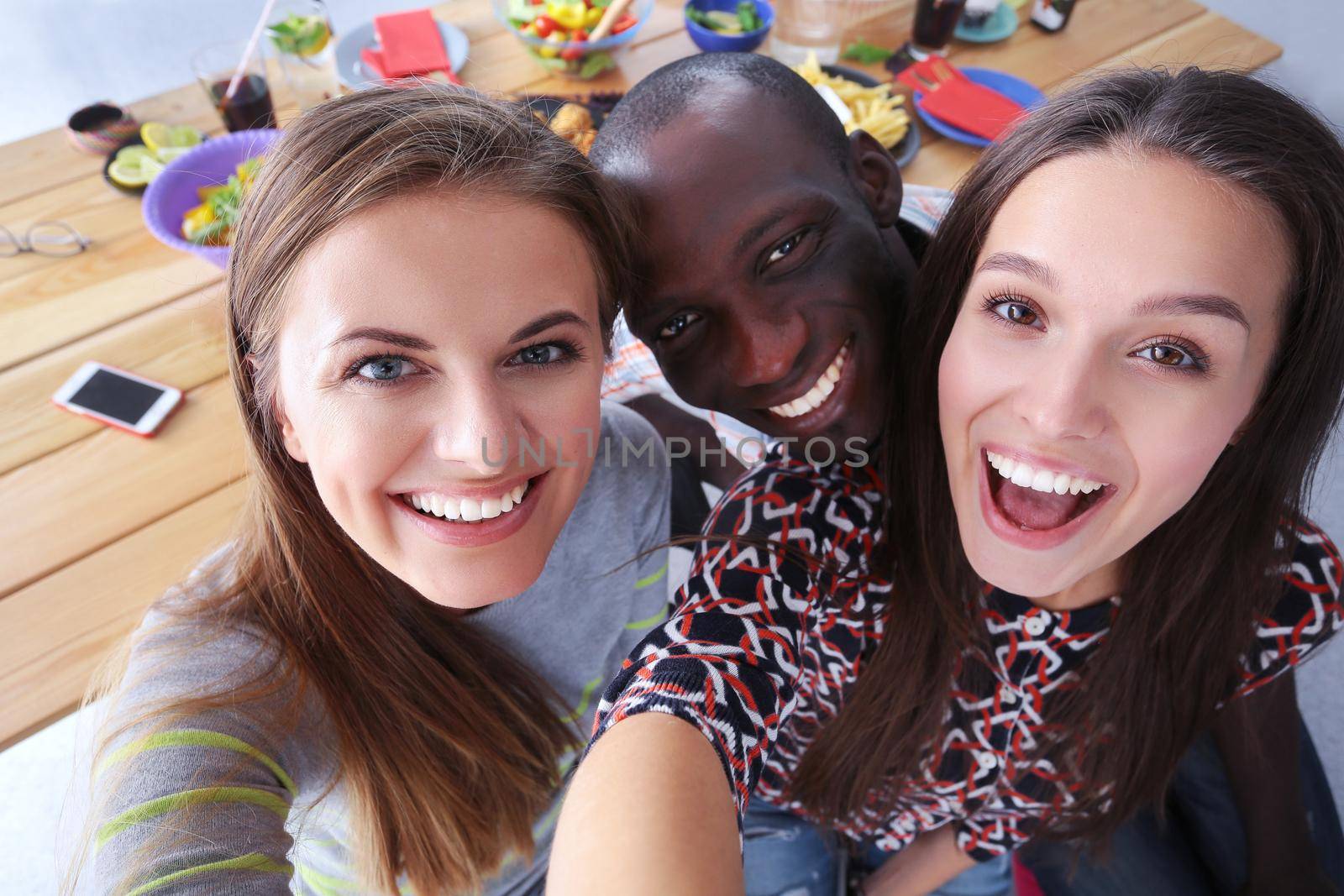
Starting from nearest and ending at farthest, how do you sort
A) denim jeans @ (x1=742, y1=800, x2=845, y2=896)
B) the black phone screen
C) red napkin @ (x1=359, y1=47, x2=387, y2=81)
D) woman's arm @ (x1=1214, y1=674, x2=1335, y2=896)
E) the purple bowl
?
woman's arm @ (x1=1214, y1=674, x2=1335, y2=896), denim jeans @ (x1=742, y1=800, x2=845, y2=896), the black phone screen, the purple bowl, red napkin @ (x1=359, y1=47, x2=387, y2=81)

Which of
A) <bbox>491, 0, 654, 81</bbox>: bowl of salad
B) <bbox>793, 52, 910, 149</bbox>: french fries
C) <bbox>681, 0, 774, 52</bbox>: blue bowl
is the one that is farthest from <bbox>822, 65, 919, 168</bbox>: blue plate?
<bbox>491, 0, 654, 81</bbox>: bowl of salad

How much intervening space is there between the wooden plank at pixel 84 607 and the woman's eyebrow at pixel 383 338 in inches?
26.3

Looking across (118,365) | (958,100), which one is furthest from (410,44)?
(958,100)

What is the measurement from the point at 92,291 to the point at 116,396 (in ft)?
0.86

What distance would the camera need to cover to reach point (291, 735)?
0.90m

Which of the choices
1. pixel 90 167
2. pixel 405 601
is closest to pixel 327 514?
pixel 405 601

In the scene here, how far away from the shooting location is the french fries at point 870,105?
175cm

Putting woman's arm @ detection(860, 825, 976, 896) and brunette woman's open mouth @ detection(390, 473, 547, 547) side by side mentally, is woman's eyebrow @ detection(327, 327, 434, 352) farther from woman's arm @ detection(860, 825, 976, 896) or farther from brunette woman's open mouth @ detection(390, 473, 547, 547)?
woman's arm @ detection(860, 825, 976, 896)

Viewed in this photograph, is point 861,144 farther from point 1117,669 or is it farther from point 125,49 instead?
point 125,49

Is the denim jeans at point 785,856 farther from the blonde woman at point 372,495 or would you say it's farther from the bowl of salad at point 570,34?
the bowl of salad at point 570,34

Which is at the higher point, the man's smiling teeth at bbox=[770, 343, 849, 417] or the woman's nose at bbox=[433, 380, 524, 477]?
the woman's nose at bbox=[433, 380, 524, 477]

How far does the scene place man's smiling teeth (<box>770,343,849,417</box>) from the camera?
101 cm

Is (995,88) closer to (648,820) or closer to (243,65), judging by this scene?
(243,65)

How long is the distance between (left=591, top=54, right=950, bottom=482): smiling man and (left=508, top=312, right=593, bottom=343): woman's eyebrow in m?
0.18
